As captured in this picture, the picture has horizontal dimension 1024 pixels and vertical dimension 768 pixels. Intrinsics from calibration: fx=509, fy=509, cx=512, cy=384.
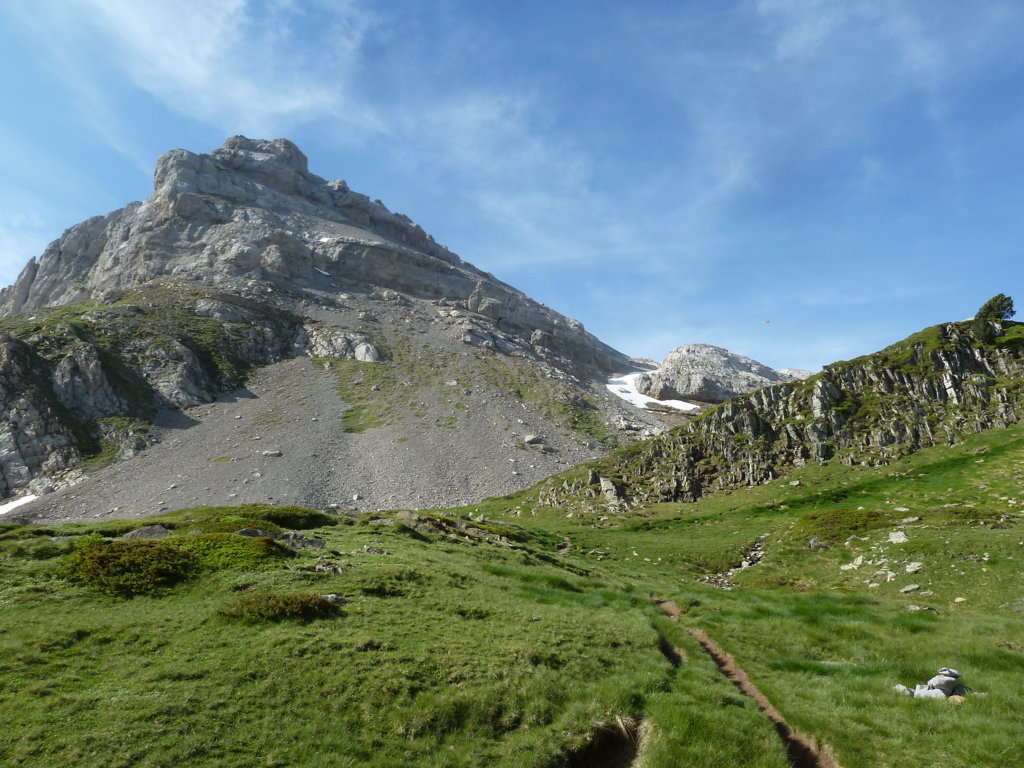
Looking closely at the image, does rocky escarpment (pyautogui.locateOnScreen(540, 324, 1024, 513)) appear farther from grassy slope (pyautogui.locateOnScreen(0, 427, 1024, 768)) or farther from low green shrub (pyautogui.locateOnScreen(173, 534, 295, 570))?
low green shrub (pyautogui.locateOnScreen(173, 534, 295, 570))

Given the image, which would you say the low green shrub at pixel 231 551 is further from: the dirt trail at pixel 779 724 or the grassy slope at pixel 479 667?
the dirt trail at pixel 779 724

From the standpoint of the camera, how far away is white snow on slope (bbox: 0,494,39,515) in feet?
235

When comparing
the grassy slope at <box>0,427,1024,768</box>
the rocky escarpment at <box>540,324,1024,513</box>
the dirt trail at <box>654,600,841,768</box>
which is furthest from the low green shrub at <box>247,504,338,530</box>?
the rocky escarpment at <box>540,324,1024,513</box>

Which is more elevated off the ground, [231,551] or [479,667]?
[231,551]

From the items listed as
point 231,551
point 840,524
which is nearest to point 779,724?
point 231,551

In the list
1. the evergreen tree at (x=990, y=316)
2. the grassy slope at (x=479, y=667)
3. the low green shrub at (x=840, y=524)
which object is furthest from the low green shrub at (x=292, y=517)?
the evergreen tree at (x=990, y=316)

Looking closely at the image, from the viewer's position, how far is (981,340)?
57.1 metres

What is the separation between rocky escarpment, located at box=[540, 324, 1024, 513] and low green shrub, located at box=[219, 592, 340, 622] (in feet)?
140

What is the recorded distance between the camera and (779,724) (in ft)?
39.9

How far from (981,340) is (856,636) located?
2325 inches

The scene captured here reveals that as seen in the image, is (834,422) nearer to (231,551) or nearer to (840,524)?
(840,524)

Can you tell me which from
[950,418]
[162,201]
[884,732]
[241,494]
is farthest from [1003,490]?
[162,201]

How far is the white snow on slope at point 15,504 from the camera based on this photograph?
235 ft

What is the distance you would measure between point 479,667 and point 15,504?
93.7 m
